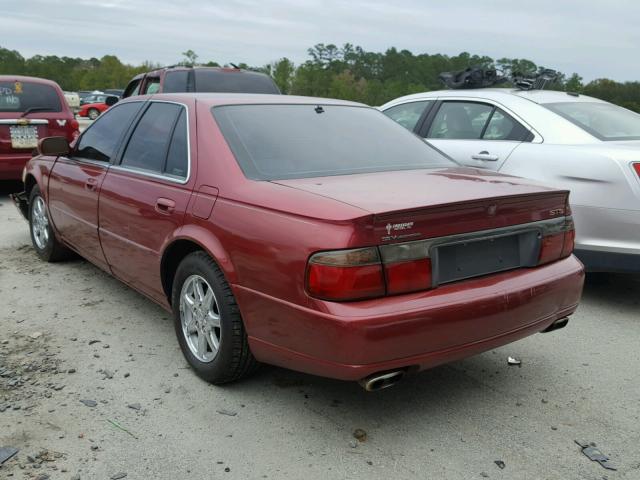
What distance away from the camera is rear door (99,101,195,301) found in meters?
3.45

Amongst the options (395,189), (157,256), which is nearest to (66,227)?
(157,256)

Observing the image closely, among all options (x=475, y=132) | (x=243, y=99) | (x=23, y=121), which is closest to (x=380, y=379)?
(x=243, y=99)

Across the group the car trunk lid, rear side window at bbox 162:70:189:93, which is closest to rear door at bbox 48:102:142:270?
the car trunk lid

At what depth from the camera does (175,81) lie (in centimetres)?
916

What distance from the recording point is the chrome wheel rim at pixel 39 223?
550 cm

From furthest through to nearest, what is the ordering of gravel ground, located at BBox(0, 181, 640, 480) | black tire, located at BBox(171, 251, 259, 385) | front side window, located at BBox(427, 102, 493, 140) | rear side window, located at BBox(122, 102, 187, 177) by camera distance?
front side window, located at BBox(427, 102, 493, 140) → rear side window, located at BBox(122, 102, 187, 177) → black tire, located at BBox(171, 251, 259, 385) → gravel ground, located at BBox(0, 181, 640, 480)

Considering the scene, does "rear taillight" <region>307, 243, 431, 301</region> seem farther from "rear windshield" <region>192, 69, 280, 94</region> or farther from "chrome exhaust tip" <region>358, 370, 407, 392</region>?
"rear windshield" <region>192, 69, 280, 94</region>

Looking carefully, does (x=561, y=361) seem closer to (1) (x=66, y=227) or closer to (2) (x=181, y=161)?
(2) (x=181, y=161)

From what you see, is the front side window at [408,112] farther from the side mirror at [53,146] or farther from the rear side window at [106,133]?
the side mirror at [53,146]

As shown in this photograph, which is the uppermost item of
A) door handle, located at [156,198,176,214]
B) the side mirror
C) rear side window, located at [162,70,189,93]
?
rear side window, located at [162,70,189,93]

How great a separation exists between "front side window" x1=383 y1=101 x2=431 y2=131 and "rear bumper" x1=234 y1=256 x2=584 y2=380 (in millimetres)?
3510

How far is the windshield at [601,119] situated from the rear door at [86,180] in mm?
3406

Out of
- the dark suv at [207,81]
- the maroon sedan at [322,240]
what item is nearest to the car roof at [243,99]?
the maroon sedan at [322,240]

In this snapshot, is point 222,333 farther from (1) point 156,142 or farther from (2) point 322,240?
(1) point 156,142
